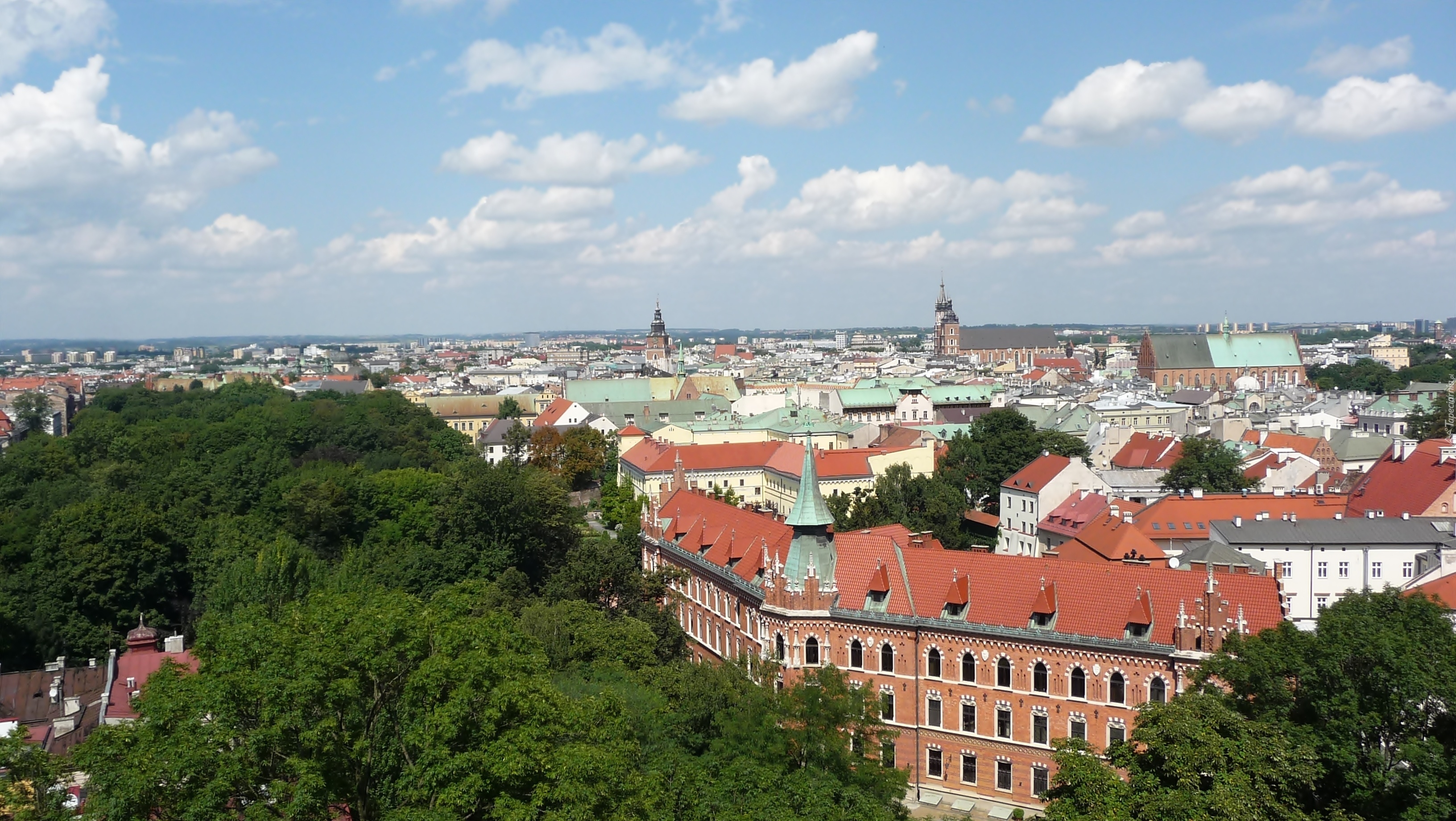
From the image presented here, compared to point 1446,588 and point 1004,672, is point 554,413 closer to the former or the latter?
point 1004,672

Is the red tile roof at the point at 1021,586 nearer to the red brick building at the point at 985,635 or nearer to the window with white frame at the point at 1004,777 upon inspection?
the red brick building at the point at 985,635

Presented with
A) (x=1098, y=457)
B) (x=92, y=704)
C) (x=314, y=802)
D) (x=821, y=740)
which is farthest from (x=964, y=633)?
(x=1098, y=457)

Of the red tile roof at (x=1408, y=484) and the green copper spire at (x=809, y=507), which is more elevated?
the green copper spire at (x=809, y=507)

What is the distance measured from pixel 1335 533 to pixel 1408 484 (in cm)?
1414

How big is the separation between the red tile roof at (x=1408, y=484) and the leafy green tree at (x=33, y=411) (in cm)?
16939

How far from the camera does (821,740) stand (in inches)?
1481

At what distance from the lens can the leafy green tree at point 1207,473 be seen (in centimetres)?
9138

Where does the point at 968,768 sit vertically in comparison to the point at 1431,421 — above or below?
below


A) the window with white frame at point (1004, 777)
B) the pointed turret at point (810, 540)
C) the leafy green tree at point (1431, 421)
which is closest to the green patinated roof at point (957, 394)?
the leafy green tree at point (1431, 421)

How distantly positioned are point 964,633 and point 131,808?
31713 millimetres

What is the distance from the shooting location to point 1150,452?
4119 inches

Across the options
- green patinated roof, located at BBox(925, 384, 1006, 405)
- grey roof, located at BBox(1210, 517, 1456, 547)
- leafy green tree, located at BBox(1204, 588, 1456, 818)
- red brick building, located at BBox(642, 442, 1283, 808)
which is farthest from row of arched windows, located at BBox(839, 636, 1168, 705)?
green patinated roof, located at BBox(925, 384, 1006, 405)

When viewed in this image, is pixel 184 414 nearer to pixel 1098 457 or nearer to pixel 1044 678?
pixel 1098 457

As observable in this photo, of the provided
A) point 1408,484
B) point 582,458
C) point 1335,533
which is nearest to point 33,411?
point 582,458
